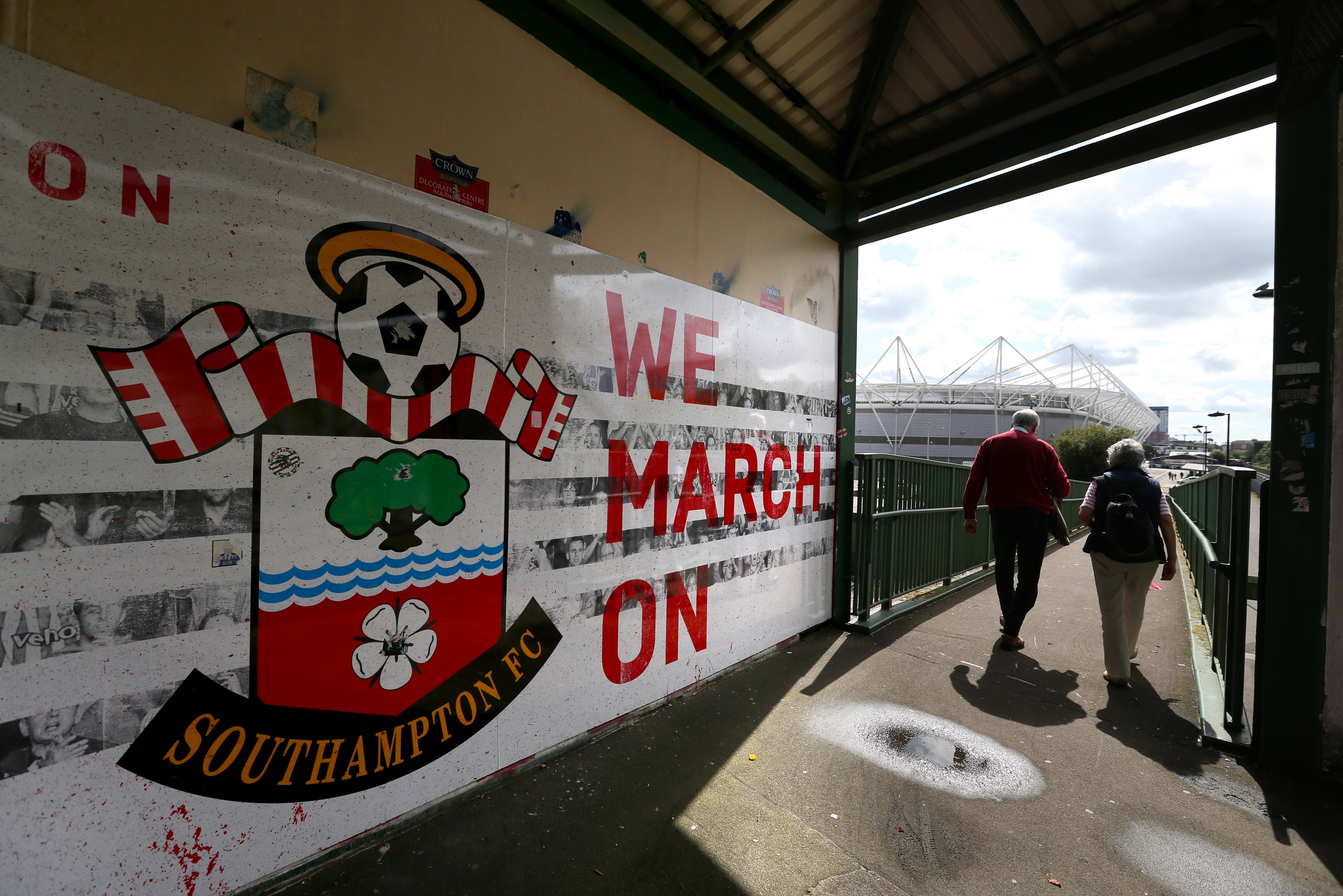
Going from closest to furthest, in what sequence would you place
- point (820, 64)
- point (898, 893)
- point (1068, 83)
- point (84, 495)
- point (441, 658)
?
point (84, 495) < point (898, 893) < point (441, 658) < point (1068, 83) < point (820, 64)

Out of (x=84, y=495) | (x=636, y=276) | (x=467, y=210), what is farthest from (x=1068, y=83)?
(x=84, y=495)

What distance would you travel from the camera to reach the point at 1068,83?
11.6ft

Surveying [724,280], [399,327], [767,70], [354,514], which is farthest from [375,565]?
[767,70]

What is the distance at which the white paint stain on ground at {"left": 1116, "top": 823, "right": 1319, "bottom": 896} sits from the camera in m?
2.01

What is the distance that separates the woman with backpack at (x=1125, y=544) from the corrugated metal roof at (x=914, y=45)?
2.42 meters

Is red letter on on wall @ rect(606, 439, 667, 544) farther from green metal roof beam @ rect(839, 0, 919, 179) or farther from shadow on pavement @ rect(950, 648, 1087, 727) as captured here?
green metal roof beam @ rect(839, 0, 919, 179)

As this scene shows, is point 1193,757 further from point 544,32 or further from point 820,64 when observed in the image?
point 544,32

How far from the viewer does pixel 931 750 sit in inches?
115

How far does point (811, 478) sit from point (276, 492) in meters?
3.60

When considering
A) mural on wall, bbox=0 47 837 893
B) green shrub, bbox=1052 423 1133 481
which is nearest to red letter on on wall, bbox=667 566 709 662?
mural on wall, bbox=0 47 837 893

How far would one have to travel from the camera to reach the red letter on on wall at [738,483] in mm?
3775

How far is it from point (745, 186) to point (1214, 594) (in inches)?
162

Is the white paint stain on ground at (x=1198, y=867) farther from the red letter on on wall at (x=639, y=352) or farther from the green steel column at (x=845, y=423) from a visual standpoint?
the red letter on on wall at (x=639, y=352)

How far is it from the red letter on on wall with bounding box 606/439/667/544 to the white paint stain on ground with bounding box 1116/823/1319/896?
2416mm
